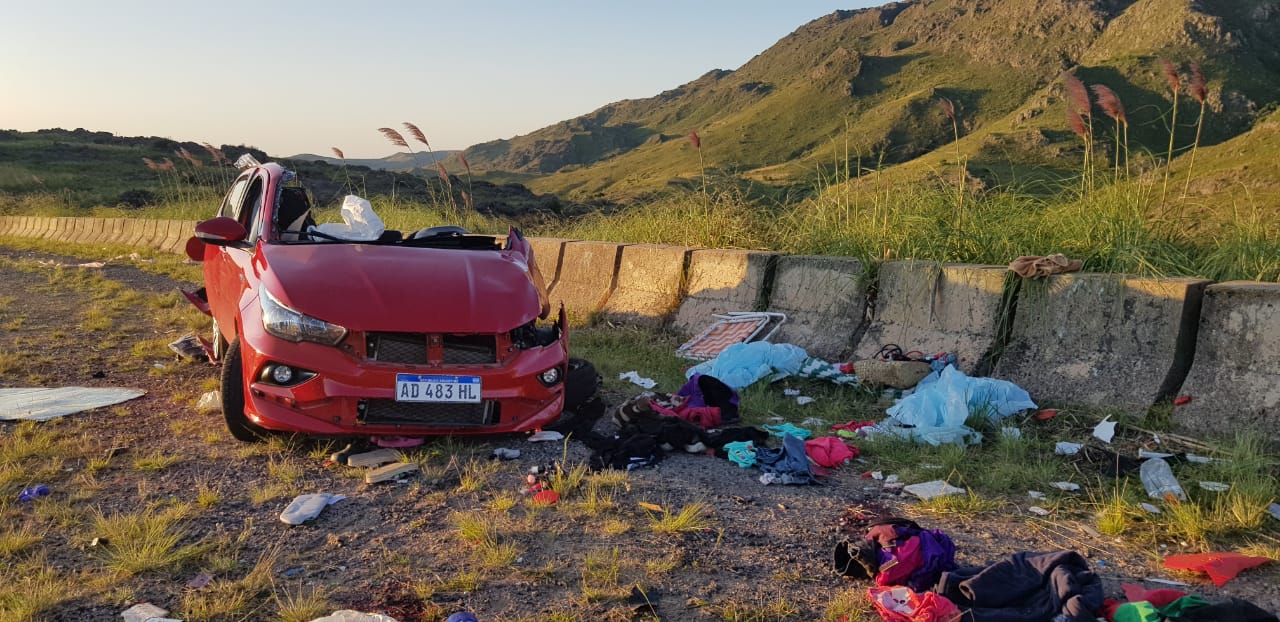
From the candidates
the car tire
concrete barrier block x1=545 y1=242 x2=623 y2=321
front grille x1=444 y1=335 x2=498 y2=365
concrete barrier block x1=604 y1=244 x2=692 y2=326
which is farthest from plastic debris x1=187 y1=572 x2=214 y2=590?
concrete barrier block x1=545 y1=242 x2=623 y2=321

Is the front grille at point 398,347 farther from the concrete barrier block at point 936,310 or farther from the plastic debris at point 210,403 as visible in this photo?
the concrete barrier block at point 936,310

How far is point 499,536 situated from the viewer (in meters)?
3.38

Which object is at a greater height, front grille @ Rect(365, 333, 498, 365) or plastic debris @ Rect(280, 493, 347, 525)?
front grille @ Rect(365, 333, 498, 365)

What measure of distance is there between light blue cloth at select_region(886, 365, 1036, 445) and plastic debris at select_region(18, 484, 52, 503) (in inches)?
171

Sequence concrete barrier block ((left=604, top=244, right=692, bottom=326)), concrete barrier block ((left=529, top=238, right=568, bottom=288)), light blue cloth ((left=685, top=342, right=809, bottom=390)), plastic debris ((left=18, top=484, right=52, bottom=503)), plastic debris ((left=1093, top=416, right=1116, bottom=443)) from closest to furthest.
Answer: plastic debris ((left=18, top=484, right=52, bottom=503))
plastic debris ((left=1093, top=416, right=1116, bottom=443))
light blue cloth ((left=685, top=342, right=809, bottom=390))
concrete barrier block ((left=604, top=244, right=692, bottom=326))
concrete barrier block ((left=529, top=238, right=568, bottom=288))

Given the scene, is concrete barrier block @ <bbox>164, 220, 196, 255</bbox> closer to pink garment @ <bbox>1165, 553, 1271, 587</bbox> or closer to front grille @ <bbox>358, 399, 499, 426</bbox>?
front grille @ <bbox>358, 399, 499, 426</bbox>

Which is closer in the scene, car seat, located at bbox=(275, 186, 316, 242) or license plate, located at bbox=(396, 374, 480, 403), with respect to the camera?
license plate, located at bbox=(396, 374, 480, 403)

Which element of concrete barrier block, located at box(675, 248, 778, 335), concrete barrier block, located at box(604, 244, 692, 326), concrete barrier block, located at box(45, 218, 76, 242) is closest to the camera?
concrete barrier block, located at box(675, 248, 778, 335)

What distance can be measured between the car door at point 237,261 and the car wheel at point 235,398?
42 centimetres

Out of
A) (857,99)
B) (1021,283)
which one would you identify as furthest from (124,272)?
(857,99)

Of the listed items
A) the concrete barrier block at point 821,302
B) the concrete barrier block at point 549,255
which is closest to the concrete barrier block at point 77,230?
the concrete barrier block at point 549,255

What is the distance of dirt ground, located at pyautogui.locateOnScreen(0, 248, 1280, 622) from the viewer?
2826 mm

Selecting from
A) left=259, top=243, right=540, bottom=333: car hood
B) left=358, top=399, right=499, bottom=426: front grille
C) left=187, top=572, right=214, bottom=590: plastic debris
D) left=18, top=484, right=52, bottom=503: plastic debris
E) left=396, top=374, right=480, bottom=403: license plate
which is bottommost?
left=187, top=572, right=214, bottom=590: plastic debris

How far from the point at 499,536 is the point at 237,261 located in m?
3.00
